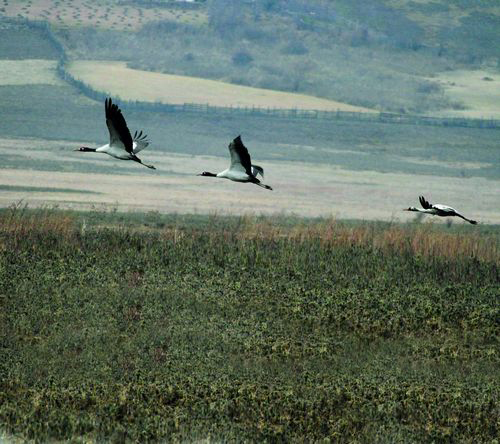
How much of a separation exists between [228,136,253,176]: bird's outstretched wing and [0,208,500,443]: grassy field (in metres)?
3.86

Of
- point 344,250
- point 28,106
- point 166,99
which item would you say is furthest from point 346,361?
point 166,99

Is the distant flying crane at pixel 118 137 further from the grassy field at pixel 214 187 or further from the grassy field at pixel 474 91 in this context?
the grassy field at pixel 474 91

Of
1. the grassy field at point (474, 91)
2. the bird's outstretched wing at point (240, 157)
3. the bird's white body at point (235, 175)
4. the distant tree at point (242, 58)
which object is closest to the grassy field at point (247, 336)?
the bird's white body at point (235, 175)

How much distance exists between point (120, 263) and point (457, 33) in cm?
14749

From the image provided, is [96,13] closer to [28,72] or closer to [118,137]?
[28,72]

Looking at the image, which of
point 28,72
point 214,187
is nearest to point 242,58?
point 28,72

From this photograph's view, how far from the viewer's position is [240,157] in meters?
20.7

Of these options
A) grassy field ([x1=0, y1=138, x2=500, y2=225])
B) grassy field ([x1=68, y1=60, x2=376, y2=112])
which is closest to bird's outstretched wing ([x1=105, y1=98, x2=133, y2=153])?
grassy field ([x1=0, y1=138, x2=500, y2=225])

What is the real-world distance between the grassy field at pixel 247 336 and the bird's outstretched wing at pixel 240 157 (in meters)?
3.86

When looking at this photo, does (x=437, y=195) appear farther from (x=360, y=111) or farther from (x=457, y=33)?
(x=457, y=33)

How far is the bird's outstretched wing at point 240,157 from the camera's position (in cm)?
2039

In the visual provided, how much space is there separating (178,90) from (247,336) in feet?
337

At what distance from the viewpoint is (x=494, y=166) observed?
91438mm

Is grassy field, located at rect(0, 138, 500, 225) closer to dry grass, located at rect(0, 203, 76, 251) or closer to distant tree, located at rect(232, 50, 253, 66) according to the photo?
dry grass, located at rect(0, 203, 76, 251)
